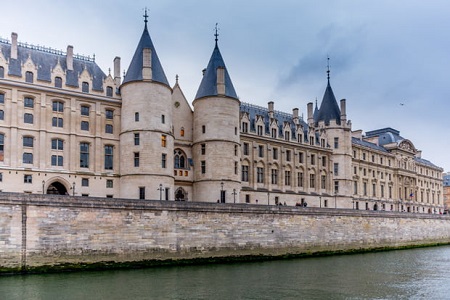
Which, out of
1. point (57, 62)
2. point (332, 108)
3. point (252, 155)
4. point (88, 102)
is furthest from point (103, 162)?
point (332, 108)

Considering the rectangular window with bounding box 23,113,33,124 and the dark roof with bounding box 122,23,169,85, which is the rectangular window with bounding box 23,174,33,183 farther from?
the dark roof with bounding box 122,23,169,85

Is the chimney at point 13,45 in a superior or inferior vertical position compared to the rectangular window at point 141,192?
superior

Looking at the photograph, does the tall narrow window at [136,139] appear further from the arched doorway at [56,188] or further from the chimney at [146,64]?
the arched doorway at [56,188]

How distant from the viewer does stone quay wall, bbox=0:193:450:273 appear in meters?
31.3

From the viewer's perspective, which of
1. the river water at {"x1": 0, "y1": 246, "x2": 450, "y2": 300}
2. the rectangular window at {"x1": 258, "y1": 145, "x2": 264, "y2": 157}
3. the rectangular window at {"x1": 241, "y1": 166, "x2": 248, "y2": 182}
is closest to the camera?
the river water at {"x1": 0, "y1": 246, "x2": 450, "y2": 300}

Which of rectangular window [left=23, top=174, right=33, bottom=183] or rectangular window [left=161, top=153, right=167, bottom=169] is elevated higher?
rectangular window [left=161, top=153, right=167, bottom=169]

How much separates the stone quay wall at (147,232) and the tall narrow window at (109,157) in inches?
424

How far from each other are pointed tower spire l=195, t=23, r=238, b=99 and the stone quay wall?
13755 mm

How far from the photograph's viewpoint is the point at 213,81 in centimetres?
5162

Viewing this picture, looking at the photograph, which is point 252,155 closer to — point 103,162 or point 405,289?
point 103,162

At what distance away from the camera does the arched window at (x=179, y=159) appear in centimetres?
5121

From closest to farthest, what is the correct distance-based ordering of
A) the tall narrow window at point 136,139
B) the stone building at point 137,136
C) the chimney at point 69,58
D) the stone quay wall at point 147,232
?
the stone quay wall at point 147,232
the stone building at point 137,136
the tall narrow window at point 136,139
the chimney at point 69,58

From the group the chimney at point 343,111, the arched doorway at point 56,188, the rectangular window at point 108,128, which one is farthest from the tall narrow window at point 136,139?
the chimney at point 343,111

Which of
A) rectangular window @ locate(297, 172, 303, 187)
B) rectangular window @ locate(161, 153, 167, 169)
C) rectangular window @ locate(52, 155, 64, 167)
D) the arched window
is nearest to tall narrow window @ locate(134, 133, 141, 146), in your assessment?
rectangular window @ locate(161, 153, 167, 169)
